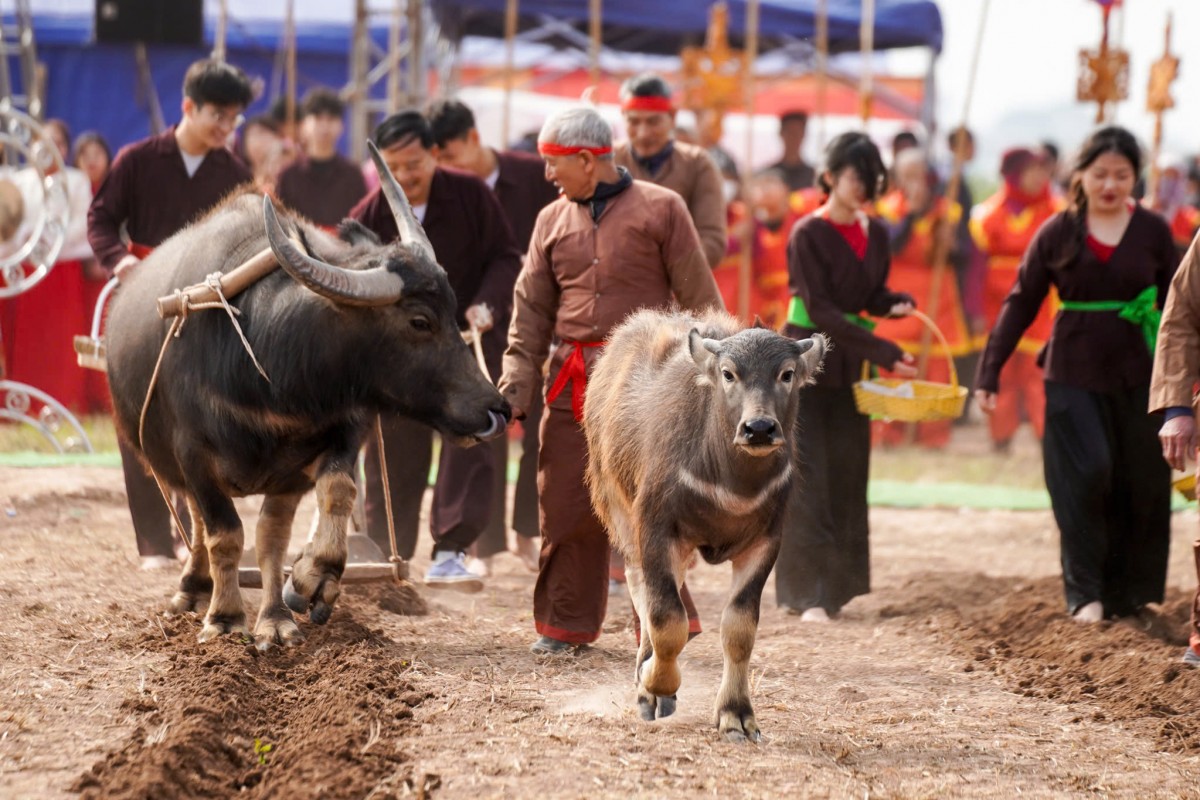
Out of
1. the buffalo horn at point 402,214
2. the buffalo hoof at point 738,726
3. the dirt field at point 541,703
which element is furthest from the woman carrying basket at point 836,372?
the buffalo hoof at point 738,726

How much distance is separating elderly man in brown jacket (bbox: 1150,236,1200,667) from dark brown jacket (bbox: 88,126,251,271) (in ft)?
13.6

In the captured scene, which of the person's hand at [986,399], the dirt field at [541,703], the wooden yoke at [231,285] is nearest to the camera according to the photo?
the dirt field at [541,703]

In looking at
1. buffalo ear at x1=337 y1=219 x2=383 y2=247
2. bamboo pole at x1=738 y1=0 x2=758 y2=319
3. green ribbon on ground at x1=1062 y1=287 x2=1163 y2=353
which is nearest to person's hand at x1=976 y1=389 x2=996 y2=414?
green ribbon on ground at x1=1062 y1=287 x2=1163 y2=353

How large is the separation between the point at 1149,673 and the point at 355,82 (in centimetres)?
937

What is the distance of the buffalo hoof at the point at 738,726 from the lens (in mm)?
4859

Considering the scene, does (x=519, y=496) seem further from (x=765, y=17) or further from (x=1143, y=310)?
(x=765, y=17)

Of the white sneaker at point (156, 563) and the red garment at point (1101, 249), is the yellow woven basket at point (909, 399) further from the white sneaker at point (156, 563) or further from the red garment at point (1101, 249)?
the white sneaker at point (156, 563)

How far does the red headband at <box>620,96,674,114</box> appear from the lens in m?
7.71

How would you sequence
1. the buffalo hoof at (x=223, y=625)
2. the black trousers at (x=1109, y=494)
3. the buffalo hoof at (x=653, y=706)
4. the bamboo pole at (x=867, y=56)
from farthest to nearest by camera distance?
1. the bamboo pole at (x=867, y=56)
2. the black trousers at (x=1109, y=494)
3. the buffalo hoof at (x=223, y=625)
4. the buffalo hoof at (x=653, y=706)

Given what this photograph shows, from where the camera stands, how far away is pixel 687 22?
15453 mm

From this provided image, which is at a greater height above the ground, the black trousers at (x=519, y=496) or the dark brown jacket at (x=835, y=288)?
the dark brown jacket at (x=835, y=288)

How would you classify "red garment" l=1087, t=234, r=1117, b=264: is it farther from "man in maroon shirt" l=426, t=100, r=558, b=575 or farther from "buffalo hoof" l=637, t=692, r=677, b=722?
"buffalo hoof" l=637, t=692, r=677, b=722

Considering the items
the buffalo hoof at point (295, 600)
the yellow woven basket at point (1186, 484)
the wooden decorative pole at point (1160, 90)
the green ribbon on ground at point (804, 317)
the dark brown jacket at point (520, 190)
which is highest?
the wooden decorative pole at point (1160, 90)

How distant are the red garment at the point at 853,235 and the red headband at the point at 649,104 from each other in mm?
1088
